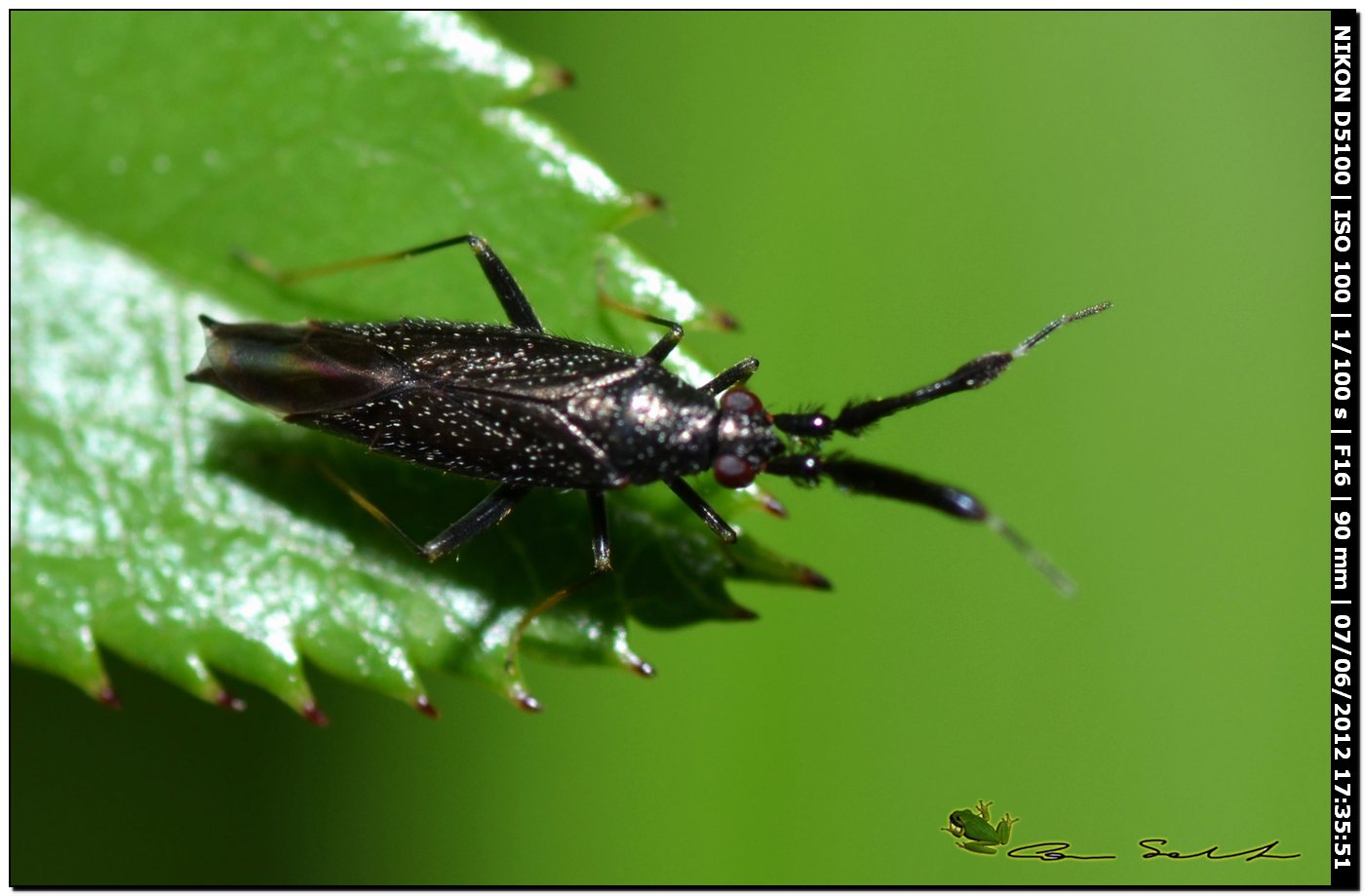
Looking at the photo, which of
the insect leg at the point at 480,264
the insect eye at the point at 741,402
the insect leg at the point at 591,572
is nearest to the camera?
the insect leg at the point at 591,572

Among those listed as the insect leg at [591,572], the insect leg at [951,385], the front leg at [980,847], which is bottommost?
the front leg at [980,847]

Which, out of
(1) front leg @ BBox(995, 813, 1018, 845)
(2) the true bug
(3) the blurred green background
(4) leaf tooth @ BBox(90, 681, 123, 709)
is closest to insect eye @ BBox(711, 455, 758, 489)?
(2) the true bug

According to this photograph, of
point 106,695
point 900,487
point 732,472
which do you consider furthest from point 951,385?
point 106,695

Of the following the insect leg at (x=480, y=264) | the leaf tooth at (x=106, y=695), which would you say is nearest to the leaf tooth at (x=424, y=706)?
the leaf tooth at (x=106, y=695)

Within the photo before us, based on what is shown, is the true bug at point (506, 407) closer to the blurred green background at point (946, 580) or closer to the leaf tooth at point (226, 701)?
the blurred green background at point (946, 580)

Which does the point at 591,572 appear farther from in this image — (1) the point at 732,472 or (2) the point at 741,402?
(2) the point at 741,402

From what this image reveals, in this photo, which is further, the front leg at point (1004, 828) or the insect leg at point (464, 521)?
the front leg at point (1004, 828)
